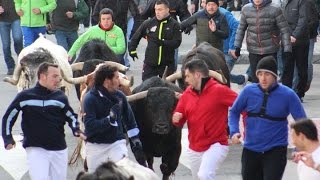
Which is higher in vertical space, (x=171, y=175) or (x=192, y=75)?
(x=192, y=75)

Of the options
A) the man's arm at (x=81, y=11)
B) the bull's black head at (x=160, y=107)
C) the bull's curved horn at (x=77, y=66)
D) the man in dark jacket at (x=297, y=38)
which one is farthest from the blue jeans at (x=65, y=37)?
the bull's black head at (x=160, y=107)

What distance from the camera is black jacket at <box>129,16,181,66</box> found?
15.5 meters

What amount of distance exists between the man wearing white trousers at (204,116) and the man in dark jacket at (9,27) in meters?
10.5

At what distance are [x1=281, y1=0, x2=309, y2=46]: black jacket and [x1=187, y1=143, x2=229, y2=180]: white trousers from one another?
6550mm

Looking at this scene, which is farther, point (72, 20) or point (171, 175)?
point (72, 20)

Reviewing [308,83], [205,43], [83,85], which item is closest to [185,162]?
[83,85]

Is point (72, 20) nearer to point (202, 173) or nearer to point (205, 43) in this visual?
A: point (205, 43)

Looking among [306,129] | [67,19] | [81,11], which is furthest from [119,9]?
[306,129]

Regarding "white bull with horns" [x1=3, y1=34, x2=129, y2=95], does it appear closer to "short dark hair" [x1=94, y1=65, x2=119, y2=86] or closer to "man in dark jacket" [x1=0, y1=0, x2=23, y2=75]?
"short dark hair" [x1=94, y1=65, x2=119, y2=86]

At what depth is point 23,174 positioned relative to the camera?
12.6 metres

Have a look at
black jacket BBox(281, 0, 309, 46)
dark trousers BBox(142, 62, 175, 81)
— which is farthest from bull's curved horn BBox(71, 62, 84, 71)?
black jacket BBox(281, 0, 309, 46)

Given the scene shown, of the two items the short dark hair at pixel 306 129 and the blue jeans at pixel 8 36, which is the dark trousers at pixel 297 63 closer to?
the blue jeans at pixel 8 36

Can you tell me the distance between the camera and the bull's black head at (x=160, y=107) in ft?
37.4

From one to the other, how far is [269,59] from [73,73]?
4.97 m
